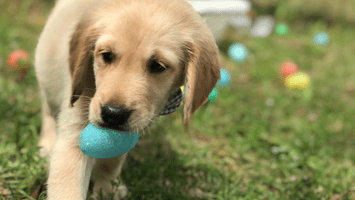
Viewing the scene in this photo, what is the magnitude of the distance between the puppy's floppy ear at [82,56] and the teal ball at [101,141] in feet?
0.98

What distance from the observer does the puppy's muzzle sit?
5.72ft

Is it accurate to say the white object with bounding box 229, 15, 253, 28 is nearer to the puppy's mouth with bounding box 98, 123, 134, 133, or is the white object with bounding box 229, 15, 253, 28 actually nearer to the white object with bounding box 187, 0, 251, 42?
the white object with bounding box 187, 0, 251, 42

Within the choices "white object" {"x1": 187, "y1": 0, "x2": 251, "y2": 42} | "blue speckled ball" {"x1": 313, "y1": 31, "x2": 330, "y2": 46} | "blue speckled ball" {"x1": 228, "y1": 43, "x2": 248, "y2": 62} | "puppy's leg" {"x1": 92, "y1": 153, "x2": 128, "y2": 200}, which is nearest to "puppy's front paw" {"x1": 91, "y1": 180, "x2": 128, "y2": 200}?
"puppy's leg" {"x1": 92, "y1": 153, "x2": 128, "y2": 200}

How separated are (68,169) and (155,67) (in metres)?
0.80

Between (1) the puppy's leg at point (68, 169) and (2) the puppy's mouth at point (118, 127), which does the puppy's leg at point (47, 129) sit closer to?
(1) the puppy's leg at point (68, 169)

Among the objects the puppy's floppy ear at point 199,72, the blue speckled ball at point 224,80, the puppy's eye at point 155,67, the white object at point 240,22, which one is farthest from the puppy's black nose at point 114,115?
the white object at point 240,22

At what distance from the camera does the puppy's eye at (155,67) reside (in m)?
1.94

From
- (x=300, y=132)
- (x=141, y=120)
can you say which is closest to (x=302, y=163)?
(x=300, y=132)

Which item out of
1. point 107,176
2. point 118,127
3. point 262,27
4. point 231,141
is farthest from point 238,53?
point 118,127

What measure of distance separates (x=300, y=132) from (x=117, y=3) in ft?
8.58

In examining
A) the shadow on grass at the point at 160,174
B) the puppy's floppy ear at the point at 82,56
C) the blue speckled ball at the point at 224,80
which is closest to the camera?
the puppy's floppy ear at the point at 82,56

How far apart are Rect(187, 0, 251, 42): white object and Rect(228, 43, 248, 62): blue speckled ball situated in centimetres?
31

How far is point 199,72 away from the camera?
83.2 inches

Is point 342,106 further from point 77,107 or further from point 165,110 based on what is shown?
point 77,107
